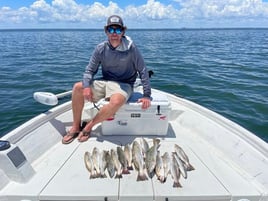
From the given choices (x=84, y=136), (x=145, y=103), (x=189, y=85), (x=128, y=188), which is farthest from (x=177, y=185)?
(x=189, y=85)

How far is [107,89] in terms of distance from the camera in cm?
398

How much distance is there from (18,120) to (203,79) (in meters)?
7.71

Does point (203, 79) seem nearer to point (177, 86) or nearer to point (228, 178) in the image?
point (177, 86)

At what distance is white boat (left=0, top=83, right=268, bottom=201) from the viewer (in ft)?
8.63

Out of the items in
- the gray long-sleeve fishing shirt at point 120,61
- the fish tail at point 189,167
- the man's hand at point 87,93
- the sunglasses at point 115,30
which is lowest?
the fish tail at point 189,167

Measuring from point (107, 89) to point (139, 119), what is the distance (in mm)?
679

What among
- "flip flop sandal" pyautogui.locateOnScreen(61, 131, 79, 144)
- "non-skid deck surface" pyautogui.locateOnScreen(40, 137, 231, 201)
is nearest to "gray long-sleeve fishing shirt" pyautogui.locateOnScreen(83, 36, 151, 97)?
"flip flop sandal" pyautogui.locateOnScreen(61, 131, 79, 144)

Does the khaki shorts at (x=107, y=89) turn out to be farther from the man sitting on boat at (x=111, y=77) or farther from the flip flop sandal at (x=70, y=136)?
the flip flop sandal at (x=70, y=136)

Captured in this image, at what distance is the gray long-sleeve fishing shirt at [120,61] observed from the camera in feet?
12.9

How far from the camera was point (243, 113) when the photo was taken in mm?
7109

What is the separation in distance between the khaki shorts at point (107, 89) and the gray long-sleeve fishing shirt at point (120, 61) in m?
0.14

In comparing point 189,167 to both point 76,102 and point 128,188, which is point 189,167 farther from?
point 76,102

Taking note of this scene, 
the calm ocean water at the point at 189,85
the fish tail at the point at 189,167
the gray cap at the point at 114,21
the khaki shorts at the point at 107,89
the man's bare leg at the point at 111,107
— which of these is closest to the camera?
the fish tail at the point at 189,167

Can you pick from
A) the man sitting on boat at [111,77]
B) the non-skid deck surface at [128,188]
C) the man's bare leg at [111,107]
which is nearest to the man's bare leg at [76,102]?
the man sitting on boat at [111,77]
